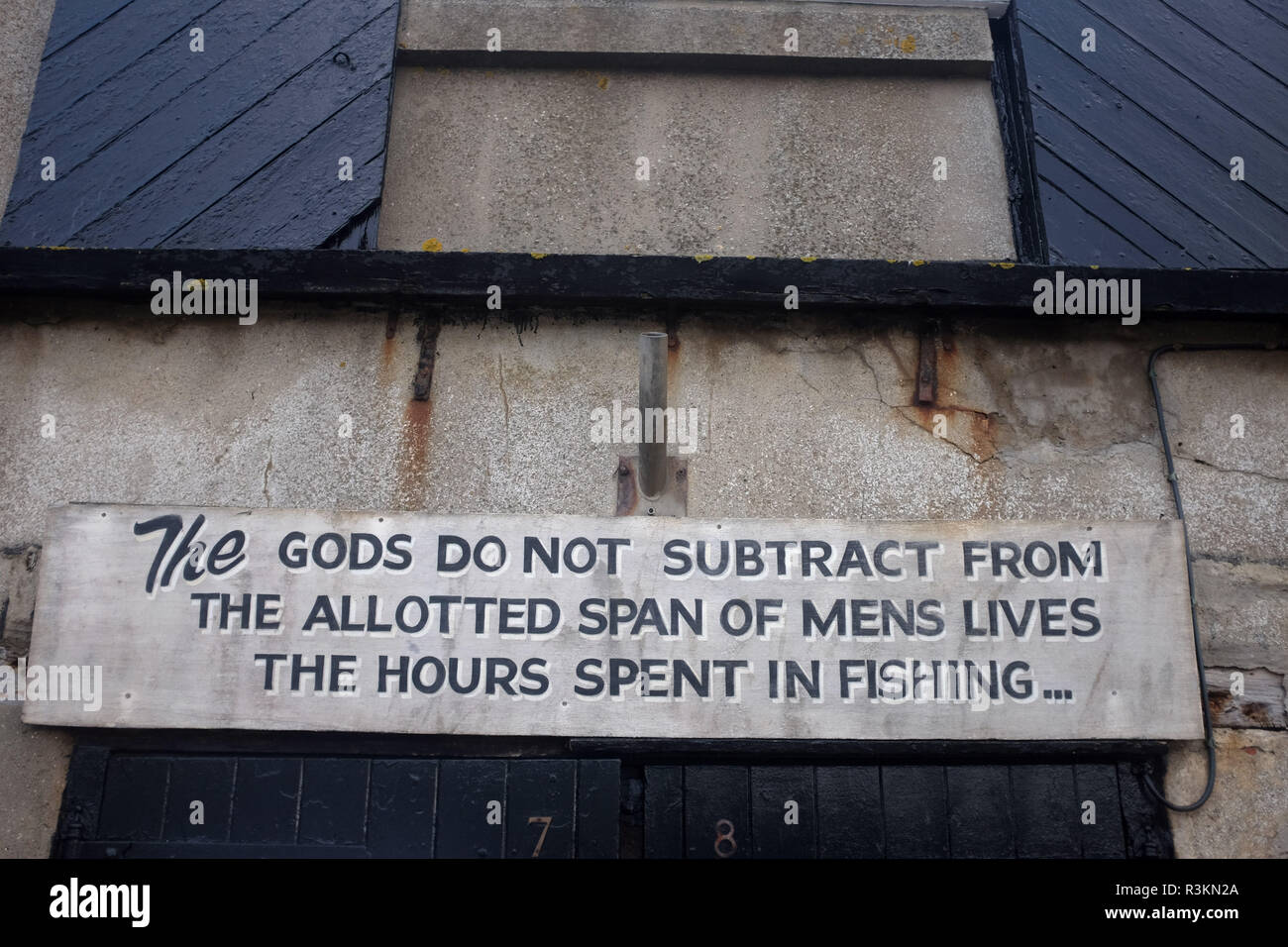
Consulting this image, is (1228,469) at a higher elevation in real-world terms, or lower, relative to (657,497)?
higher

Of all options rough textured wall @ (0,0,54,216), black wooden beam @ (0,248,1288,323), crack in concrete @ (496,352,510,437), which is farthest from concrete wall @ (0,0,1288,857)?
rough textured wall @ (0,0,54,216)

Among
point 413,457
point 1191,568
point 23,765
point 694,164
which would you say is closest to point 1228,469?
point 1191,568

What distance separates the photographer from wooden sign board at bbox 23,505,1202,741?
3.53m

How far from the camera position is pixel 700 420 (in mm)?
3939

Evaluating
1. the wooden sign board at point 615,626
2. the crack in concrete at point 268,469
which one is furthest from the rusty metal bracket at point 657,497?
the crack in concrete at point 268,469

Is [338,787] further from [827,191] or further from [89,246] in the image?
[827,191]

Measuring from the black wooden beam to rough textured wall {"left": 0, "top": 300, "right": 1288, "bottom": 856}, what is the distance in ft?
0.58

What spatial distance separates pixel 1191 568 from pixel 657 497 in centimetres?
212

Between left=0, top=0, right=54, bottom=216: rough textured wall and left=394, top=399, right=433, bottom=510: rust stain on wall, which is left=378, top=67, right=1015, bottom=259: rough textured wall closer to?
left=394, top=399, right=433, bottom=510: rust stain on wall

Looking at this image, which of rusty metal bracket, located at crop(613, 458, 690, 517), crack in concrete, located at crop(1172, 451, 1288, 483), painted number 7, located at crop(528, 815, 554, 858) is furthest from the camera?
crack in concrete, located at crop(1172, 451, 1288, 483)

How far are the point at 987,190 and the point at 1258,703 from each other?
253 centimetres

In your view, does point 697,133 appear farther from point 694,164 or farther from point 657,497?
point 657,497

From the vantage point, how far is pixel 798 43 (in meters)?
4.86
